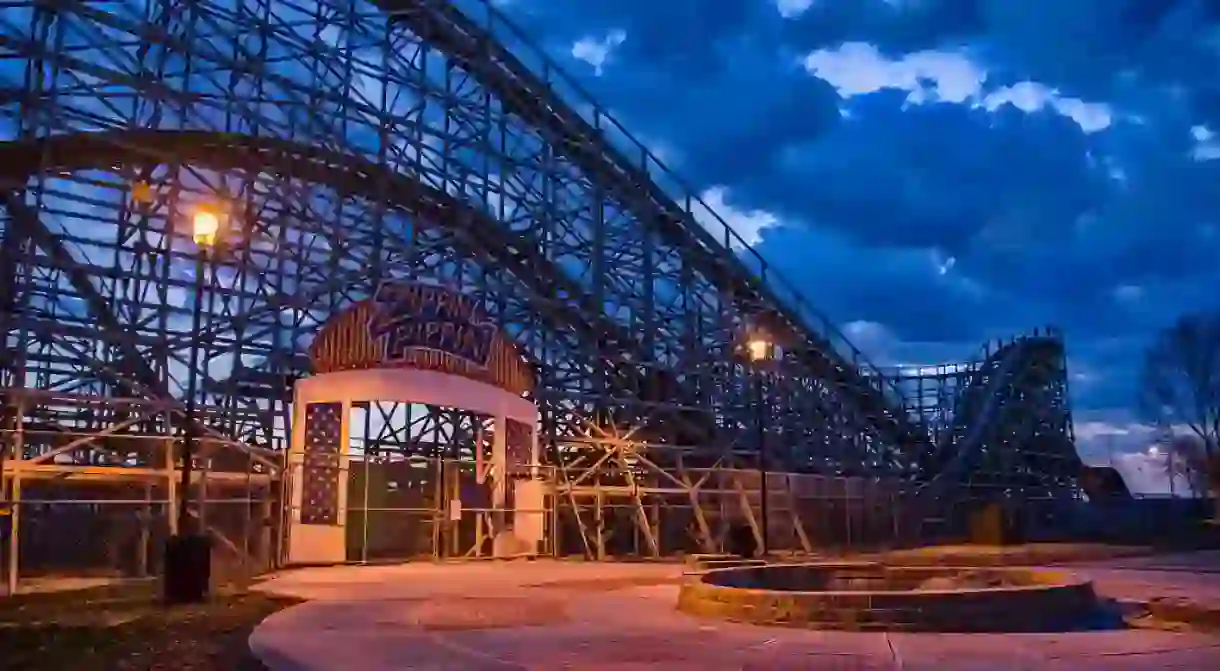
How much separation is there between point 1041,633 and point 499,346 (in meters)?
15.6

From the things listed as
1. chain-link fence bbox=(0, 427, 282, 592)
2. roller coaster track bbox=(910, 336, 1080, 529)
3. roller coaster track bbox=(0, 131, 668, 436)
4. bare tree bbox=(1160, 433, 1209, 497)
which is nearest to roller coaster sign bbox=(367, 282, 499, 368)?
chain-link fence bbox=(0, 427, 282, 592)

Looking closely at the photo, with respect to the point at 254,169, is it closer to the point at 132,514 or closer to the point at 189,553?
the point at 132,514

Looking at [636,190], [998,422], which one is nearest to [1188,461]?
[998,422]

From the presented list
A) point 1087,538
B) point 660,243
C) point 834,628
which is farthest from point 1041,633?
point 1087,538

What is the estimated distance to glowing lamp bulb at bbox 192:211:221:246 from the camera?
12.9 meters

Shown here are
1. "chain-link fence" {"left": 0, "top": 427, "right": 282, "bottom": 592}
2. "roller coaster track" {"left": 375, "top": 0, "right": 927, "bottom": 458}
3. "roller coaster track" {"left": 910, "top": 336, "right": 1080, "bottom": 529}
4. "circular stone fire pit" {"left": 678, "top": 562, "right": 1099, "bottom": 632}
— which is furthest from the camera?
"roller coaster track" {"left": 910, "top": 336, "right": 1080, "bottom": 529}

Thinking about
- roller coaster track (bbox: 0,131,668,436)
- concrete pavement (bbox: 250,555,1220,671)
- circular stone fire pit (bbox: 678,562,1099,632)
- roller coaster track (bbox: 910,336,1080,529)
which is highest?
roller coaster track (bbox: 0,131,668,436)

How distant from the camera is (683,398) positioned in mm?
30234

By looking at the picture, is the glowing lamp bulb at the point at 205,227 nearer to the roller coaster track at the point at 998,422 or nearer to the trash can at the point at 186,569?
the trash can at the point at 186,569

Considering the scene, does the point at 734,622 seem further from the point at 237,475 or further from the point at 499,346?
the point at 499,346

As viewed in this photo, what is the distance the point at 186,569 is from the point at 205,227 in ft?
13.0

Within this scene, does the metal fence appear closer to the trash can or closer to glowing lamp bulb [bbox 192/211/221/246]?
the trash can

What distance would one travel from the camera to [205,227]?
42.4ft

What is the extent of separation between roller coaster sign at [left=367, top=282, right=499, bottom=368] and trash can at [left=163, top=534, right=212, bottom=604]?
9.11 metres
